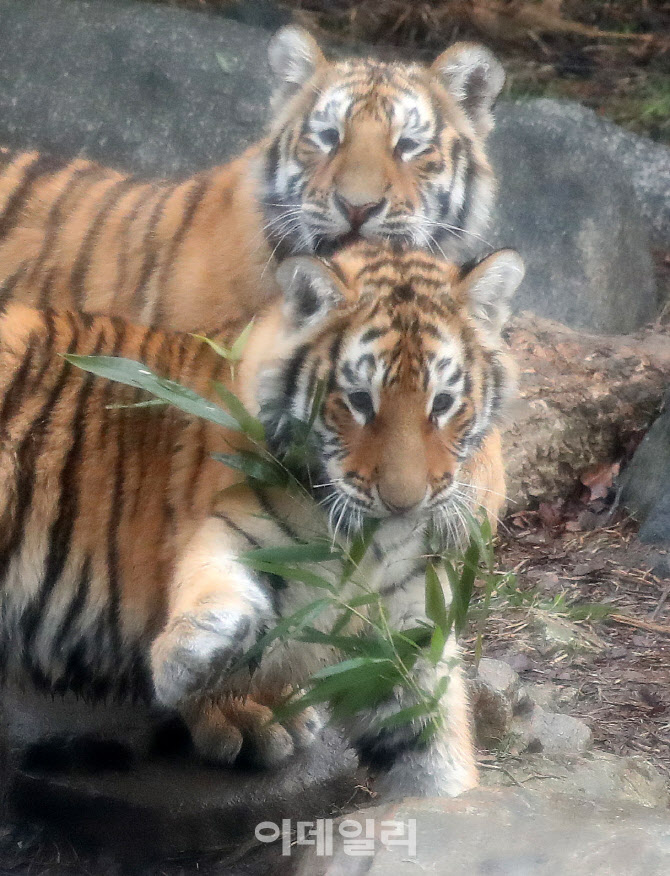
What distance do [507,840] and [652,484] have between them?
5.15ft

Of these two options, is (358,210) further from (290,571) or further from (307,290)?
(290,571)

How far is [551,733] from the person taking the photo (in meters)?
1.94

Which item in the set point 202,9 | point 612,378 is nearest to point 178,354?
point 612,378

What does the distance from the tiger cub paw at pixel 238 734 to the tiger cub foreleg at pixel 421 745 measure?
186mm

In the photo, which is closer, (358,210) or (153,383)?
(153,383)

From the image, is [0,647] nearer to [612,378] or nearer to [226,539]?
[226,539]

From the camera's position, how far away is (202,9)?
3.91m

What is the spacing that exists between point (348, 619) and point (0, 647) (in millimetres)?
597

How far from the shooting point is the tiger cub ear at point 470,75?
241 cm

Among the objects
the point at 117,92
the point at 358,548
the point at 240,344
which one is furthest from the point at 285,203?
the point at 117,92

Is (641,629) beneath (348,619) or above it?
beneath

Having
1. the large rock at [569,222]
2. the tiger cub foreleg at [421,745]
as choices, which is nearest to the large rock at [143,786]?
the tiger cub foreleg at [421,745]

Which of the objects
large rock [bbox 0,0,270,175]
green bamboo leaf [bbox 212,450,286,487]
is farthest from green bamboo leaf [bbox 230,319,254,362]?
large rock [bbox 0,0,270,175]

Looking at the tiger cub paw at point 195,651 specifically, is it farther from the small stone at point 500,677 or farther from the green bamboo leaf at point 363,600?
the small stone at point 500,677
